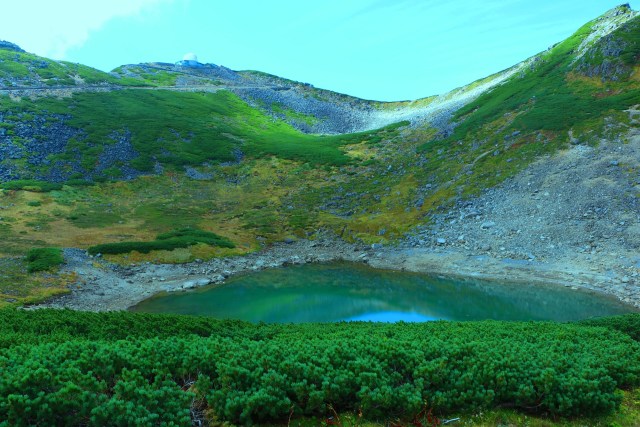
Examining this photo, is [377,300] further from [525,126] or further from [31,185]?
[31,185]

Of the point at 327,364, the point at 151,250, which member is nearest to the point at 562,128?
the point at 151,250

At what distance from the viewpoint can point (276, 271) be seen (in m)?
43.4

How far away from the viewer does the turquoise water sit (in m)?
30.1

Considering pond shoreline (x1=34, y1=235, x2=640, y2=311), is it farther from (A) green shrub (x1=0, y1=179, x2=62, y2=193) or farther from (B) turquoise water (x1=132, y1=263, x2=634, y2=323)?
(A) green shrub (x1=0, y1=179, x2=62, y2=193)

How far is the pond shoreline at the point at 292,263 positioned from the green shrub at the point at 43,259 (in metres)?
1.01

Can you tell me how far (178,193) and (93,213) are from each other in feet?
48.2

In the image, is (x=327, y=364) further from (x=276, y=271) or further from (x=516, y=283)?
(x=276, y=271)

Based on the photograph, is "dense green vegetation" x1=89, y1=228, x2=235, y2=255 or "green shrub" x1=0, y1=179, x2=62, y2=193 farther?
"green shrub" x1=0, y1=179, x2=62, y2=193

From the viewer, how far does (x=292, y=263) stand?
46.1 m

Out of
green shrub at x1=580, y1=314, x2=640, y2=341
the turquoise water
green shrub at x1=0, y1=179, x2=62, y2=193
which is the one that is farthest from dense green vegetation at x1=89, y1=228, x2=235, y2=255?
green shrub at x1=580, y1=314, x2=640, y2=341

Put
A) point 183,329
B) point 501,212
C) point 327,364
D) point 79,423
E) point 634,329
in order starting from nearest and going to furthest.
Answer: point 79,423 → point 327,364 → point 183,329 → point 634,329 → point 501,212

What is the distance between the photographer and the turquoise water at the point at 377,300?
3012 cm

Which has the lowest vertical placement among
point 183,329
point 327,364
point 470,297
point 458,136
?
point 470,297

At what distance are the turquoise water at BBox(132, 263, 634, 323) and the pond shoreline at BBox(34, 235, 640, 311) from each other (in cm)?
145
